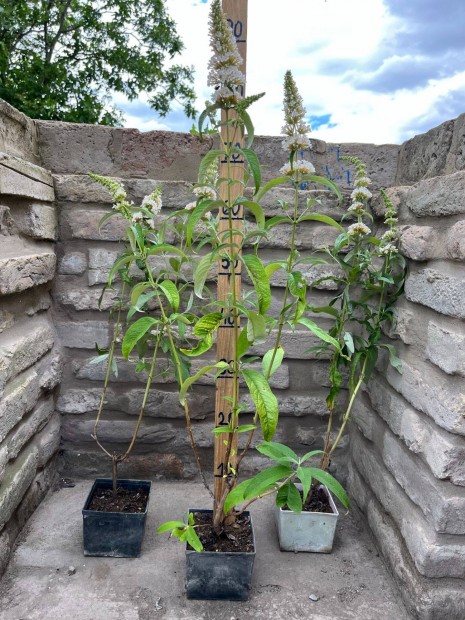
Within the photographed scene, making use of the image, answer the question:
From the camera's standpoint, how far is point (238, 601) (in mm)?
1620

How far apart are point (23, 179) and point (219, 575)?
5.15 ft

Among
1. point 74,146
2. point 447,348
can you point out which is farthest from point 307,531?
point 74,146

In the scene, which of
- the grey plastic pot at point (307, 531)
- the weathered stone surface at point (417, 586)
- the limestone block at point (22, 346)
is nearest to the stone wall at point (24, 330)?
the limestone block at point (22, 346)

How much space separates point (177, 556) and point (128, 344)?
87cm

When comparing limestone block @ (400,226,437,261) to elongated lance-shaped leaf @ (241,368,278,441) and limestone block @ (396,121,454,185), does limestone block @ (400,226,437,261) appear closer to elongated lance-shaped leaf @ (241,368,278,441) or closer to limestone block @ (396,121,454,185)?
limestone block @ (396,121,454,185)

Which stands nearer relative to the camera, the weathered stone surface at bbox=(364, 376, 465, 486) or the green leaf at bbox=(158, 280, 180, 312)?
the weathered stone surface at bbox=(364, 376, 465, 486)

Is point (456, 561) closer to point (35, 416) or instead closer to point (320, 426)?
point (320, 426)

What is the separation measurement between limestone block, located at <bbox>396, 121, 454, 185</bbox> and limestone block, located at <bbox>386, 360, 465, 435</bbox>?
725 mm

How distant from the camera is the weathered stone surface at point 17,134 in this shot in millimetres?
1790

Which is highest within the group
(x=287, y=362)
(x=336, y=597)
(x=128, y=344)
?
(x=128, y=344)

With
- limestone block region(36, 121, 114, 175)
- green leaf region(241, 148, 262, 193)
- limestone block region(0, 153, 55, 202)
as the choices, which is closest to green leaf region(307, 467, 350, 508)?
green leaf region(241, 148, 262, 193)

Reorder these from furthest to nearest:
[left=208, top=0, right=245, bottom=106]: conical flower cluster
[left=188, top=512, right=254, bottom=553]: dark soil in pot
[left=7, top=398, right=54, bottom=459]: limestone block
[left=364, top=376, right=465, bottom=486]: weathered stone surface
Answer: [left=7, top=398, right=54, bottom=459]: limestone block < [left=188, top=512, right=254, bottom=553]: dark soil in pot < [left=364, top=376, right=465, bottom=486]: weathered stone surface < [left=208, top=0, right=245, bottom=106]: conical flower cluster

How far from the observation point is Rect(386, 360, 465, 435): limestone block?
55.6 inches

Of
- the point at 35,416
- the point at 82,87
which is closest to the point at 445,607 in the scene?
the point at 35,416
